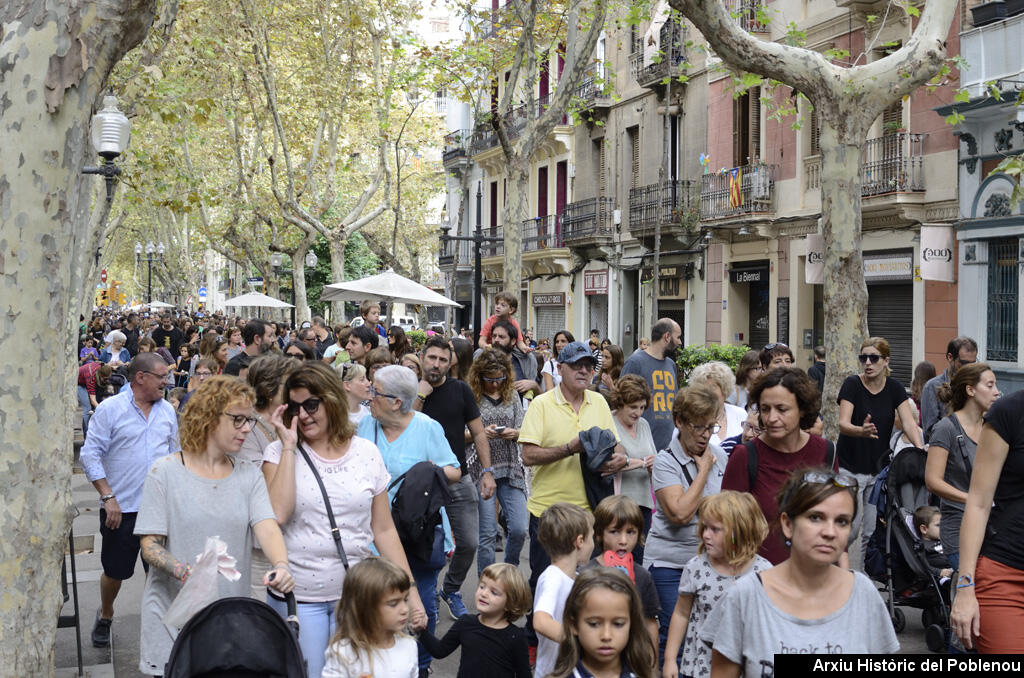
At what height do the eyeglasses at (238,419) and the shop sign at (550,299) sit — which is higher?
the shop sign at (550,299)

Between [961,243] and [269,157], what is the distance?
1895 centimetres

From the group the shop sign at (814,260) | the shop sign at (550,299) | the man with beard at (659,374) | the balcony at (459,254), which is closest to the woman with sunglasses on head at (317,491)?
the man with beard at (659,374)

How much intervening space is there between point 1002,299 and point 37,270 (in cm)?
1700

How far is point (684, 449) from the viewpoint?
5543 mm

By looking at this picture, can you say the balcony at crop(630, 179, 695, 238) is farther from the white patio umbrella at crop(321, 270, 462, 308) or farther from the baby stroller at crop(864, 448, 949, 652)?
the baby stroller at crop(864, 448, 949, 652)

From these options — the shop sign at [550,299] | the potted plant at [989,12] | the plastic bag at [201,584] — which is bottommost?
the plastic bag at [201,584]

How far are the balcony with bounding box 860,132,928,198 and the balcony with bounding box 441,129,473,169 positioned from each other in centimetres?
2563

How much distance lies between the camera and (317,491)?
4.71 metres

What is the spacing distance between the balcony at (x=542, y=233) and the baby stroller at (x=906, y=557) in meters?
27.8

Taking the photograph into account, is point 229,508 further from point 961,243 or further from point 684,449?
point 961,243

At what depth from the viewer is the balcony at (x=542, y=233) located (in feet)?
118

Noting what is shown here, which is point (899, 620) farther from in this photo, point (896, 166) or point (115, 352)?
point (896, 166)

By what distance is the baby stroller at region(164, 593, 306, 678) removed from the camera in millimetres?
3916

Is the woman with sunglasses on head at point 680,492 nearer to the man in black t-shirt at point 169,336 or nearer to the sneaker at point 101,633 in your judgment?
the sneaker at point 101,633
